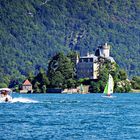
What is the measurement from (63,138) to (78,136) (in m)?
1.83

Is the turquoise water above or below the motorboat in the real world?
below

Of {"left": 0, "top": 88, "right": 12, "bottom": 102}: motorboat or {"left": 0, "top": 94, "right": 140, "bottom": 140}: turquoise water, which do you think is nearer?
{"left": 0, "top": 94, "right": 140, "bottom": 140}: turquoise water

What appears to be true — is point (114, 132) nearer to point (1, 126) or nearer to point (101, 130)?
point (101, 130)

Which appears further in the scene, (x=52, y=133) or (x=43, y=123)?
(x=43, y=123)

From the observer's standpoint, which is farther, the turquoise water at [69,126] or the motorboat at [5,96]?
the motorboat at [5,96]

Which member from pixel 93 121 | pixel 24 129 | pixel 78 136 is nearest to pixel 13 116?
pixel 93 121

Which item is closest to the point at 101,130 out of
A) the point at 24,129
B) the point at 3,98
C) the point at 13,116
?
the point at 24,129

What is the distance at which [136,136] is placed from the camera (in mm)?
66688

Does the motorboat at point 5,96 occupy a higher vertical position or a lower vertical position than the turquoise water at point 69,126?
higher

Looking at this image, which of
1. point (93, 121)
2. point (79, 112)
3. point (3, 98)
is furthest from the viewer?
point (3, 98)

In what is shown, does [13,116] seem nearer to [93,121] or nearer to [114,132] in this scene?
[93,121]

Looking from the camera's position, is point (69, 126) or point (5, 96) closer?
point (69, 126)

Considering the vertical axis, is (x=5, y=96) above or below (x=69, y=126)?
above

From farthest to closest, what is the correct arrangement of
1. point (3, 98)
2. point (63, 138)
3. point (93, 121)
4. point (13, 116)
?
A: point (3, 98) < point (13, 116) < point (93, 121) < point (63, 138)
